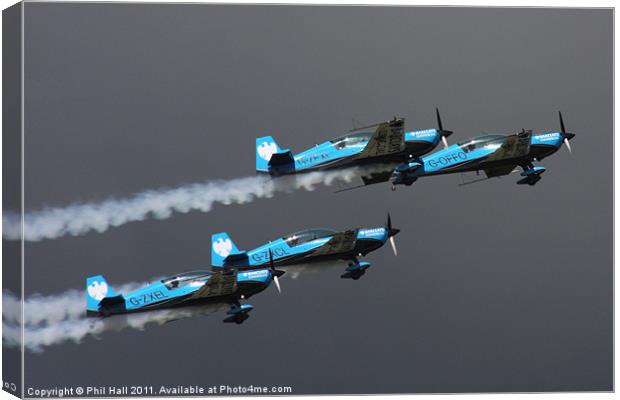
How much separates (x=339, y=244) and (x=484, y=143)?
4133 millimetres

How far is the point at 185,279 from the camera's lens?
32312 millimetres

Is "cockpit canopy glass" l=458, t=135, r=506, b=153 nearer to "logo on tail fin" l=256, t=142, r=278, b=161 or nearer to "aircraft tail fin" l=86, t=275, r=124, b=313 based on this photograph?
"logo on tail fin" l=256, t=142, r=278, b=161

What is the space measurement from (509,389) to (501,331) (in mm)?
1365

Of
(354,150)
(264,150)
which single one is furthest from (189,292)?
(354,150)

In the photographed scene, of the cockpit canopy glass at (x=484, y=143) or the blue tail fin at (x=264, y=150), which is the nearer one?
the blue tail fin at (x=264, y=150)

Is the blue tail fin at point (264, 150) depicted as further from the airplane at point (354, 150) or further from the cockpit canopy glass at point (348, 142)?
the cockpit canopy glass at point (348, 142)

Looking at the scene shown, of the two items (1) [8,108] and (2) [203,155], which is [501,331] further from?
(1) [8,108]

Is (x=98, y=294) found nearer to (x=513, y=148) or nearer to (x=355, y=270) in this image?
(x=355, y=270)

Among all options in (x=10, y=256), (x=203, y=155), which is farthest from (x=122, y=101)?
(x=10, y=256)

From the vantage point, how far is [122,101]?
3194 cm

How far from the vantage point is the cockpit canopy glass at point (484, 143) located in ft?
109

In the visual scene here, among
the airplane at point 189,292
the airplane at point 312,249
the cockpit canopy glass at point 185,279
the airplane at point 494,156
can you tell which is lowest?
the airplane at point 189,292

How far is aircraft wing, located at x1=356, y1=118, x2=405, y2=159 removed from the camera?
3216 cm

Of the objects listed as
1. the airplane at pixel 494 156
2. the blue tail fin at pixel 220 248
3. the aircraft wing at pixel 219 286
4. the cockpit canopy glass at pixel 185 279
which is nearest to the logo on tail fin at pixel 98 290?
the cockpit canopy glass at pixel 185 279
